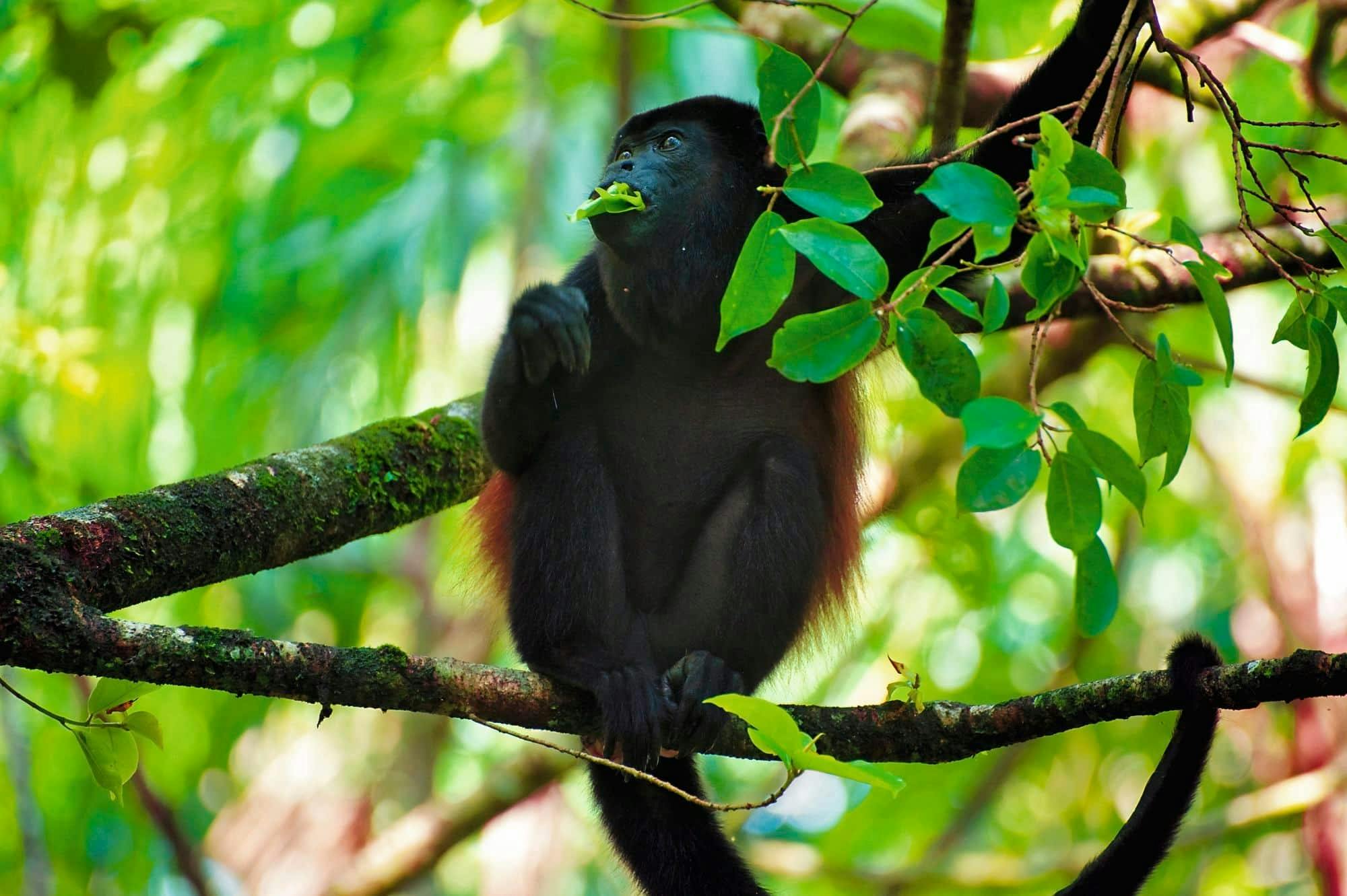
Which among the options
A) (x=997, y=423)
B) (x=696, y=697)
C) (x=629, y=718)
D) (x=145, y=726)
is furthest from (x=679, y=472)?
(x=997, y=423)

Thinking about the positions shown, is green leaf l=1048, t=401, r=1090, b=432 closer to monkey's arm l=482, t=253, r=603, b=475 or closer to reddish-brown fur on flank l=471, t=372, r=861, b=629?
monkey's arm l=482, t=253, r=603, b=475

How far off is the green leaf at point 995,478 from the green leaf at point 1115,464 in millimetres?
103

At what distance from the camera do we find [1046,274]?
1.93 meters

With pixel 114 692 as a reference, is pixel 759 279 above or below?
above

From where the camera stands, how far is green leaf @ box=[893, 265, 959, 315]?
6.39 ft

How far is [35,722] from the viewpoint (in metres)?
7.70

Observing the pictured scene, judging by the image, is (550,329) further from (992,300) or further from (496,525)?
(992,300)

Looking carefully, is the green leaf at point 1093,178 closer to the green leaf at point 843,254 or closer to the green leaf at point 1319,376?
the green leaf at point 843,254

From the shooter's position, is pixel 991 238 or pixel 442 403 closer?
pixel 991 238

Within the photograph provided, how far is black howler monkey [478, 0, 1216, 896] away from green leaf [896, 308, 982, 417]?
Result: 1.30 metres

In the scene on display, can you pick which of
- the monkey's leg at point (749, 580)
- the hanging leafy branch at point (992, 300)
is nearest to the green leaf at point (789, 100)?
the hanging leafy branch at point (992, 300)

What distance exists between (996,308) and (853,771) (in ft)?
2.47

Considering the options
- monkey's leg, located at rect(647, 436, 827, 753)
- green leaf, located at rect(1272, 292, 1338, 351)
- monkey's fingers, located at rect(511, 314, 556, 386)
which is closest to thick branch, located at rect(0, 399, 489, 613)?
monkey's fingers, located at rect(511, 314, 556, 386)

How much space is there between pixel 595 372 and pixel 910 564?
514cm
